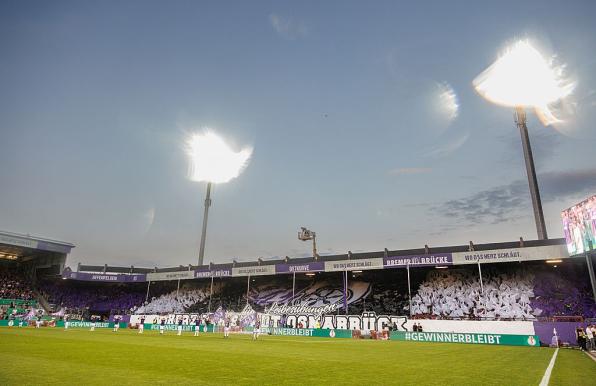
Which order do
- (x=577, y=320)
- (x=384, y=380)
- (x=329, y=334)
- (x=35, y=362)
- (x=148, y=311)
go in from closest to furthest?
(x=384, y=380)
(x=35, y=362)
(x=577, y=320)
(x=329, y=334)
(x=148, y=311)

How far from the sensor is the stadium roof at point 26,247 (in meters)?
45.9

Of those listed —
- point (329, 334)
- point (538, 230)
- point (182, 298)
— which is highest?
point (538, 230)

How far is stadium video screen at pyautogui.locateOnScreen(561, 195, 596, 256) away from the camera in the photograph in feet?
80.9

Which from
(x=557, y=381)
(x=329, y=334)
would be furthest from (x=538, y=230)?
(x=557, y=381)

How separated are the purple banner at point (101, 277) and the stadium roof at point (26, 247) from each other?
336cm

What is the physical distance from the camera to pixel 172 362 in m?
11.7

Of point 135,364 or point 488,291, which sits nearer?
point 135,364

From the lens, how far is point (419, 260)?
35.4 m

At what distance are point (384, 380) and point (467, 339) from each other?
2261cm

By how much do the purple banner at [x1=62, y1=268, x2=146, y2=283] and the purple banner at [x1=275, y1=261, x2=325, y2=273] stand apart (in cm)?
2464

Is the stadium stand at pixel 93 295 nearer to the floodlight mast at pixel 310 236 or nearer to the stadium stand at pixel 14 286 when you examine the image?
the stadium stand at pixel 14 286

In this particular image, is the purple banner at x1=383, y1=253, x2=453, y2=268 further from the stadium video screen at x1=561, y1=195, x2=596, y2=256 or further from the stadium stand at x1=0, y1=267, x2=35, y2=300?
the stadium stand at x1=0, y1=267, x2=35, y2=300

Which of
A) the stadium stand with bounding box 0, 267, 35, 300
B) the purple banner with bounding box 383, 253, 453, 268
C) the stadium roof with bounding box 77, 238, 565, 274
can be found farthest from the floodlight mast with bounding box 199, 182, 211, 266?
the purple banner with bounding box 383, 253, 453, 268

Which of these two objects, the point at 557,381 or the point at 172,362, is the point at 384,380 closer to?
the point at 557,381
